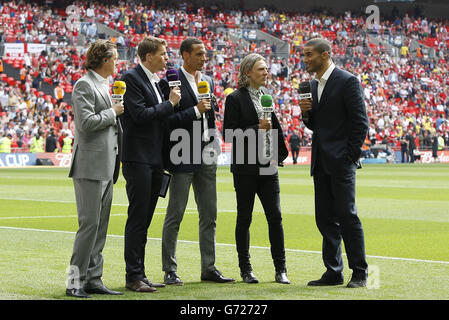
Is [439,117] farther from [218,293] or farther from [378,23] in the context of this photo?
[218,293]

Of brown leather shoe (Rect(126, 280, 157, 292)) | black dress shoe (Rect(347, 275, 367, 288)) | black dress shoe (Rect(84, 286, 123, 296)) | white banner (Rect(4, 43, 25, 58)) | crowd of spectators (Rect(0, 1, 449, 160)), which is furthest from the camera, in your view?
white banner (Rect(4, 43, 25, 58))

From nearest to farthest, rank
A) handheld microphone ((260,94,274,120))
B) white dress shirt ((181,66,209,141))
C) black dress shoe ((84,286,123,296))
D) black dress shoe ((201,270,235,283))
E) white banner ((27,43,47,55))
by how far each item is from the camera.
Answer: black dress shoe ((84,286,123,296))
handheld microphone ((260,94,274,120))
black dress shoe ((201,270,235,283))
white dress shirt ((181,66,209,141))
white banner ((27,43,47,55))

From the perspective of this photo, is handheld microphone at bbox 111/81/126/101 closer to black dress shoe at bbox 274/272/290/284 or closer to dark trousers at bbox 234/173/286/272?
dark trousers at bbox 234/173/286/272

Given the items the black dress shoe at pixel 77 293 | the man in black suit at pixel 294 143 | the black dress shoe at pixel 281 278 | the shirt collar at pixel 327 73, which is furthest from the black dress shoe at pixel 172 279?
the man in black suit at pixel 294 143

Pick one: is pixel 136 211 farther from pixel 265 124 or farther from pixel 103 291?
pixel 265 124

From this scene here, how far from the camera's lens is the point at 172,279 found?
336 inches

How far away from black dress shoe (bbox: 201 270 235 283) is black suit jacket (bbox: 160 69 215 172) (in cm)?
107

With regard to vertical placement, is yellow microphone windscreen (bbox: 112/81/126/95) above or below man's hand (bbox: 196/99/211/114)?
above

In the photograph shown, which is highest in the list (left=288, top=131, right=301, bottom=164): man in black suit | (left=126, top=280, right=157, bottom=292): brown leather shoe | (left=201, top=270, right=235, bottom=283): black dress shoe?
(left=126, top=280, right=157, bottom=292): brown leather shoe

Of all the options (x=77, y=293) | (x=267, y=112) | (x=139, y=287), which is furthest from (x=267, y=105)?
(x=77, y=293)

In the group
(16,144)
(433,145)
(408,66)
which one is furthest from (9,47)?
(408,66)

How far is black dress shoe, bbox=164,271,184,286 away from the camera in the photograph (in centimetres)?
846

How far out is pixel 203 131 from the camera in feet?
28.8

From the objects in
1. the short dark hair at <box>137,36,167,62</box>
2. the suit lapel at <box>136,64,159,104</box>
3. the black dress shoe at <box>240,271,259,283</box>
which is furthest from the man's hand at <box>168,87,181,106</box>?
the black dress shoe at <box>240,271,259,283</box>
